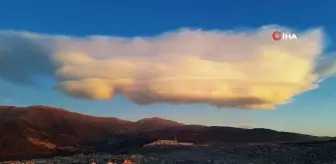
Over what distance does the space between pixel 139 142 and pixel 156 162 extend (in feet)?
84.1

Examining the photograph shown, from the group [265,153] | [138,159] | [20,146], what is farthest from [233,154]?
[20,146]

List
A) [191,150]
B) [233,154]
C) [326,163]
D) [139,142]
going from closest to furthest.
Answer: [326,163] → [233,154] → [191,150] → [139,142]

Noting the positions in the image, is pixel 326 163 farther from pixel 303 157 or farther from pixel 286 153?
pixel 286 153

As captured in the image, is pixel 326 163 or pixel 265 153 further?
pixel 265 153

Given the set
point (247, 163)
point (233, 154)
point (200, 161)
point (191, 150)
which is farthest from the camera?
point (191, 150)

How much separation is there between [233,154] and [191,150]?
7.61m

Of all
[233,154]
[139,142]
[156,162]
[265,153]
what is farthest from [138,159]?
[139,142]

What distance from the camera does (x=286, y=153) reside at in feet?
127

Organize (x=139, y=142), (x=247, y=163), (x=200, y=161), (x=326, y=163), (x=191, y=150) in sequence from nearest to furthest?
(x=326, y=163) → (x=247, y=163) → (x=200, y=161) → (x=191, y=150) → (x=139, y=142)

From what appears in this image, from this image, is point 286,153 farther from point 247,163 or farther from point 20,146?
point 20,146

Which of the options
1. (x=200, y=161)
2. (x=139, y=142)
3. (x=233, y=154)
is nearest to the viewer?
(x=200, y=161)

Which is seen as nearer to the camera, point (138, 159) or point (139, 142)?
point (138, 159)

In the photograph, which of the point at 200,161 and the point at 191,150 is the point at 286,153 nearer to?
the point at 200,161

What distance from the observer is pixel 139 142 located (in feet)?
210
